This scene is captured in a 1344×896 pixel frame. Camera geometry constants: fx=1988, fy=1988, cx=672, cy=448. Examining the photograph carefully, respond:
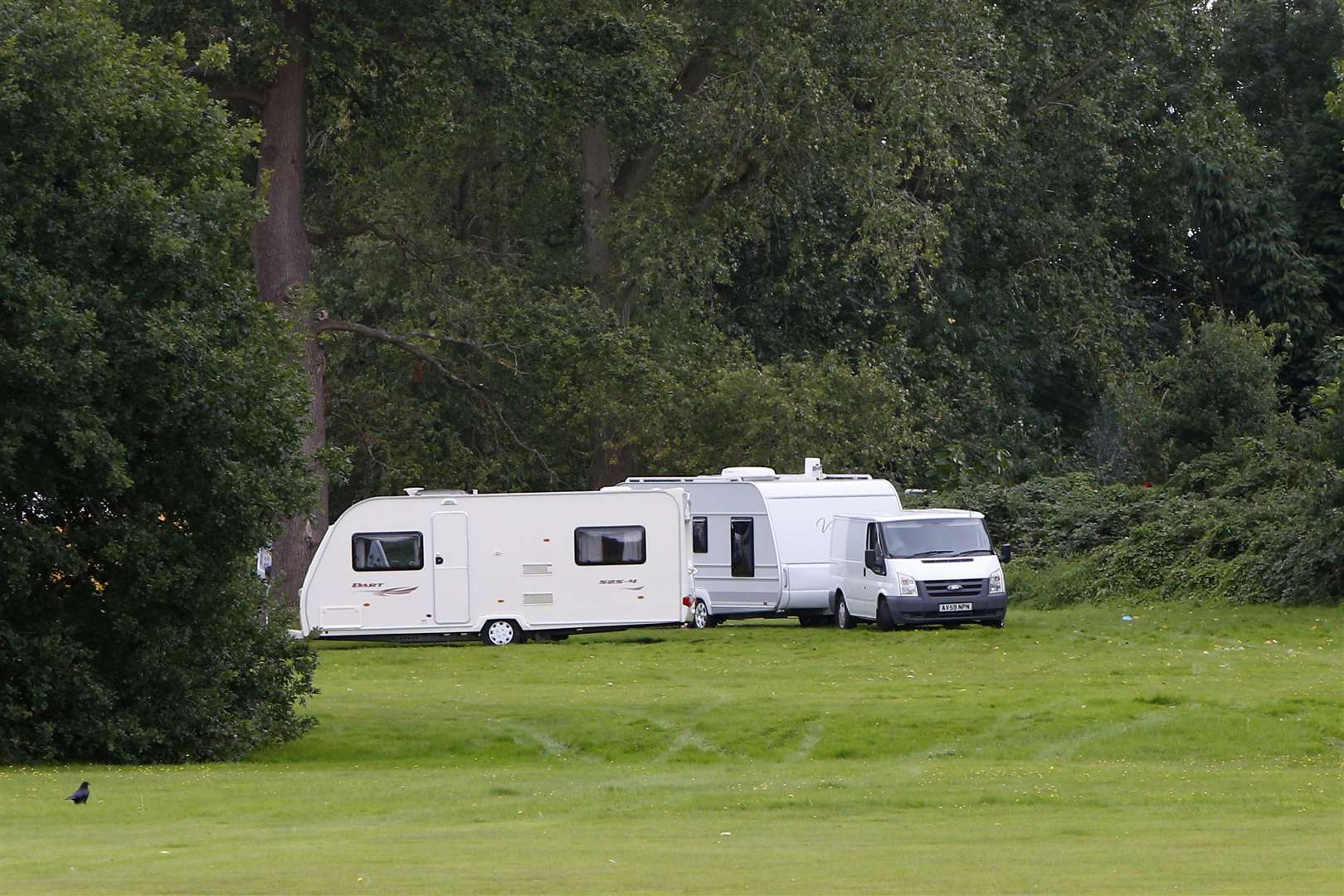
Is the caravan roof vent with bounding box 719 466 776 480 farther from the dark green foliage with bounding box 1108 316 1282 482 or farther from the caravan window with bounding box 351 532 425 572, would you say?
the dark green foliage with bounding box 1108 316 1282 482

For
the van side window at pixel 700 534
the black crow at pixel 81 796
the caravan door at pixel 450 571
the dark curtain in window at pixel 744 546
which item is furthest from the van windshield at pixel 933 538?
the black crow at pixel 81 796

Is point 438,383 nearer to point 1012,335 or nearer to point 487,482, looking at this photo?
point 487,482

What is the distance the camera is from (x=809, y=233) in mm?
39938

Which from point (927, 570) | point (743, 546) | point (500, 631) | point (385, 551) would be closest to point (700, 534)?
point (743, 546)

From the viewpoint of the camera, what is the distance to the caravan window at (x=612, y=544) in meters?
30.5

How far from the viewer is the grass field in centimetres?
1015

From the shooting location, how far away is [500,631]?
30.5 metres

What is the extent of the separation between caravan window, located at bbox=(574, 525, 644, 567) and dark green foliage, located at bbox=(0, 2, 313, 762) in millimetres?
11738

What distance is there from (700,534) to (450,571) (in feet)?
15.4

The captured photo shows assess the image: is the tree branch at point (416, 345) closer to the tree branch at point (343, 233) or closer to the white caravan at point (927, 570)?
the tree branch at point (343, 233)

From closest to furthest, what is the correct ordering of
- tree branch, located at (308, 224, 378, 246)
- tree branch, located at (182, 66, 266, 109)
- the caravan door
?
the caravan door, tree branch, located at (182, 66, 266, 109), tree branch, located at (308, 224, 378, 246)

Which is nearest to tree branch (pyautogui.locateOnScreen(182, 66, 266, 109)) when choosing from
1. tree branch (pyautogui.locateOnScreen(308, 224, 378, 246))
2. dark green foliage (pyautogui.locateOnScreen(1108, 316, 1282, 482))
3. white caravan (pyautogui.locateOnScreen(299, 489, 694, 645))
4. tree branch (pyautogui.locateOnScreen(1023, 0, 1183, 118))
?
tree branch (pyautogui.locateOnScreen(308, 224, 378, 246))

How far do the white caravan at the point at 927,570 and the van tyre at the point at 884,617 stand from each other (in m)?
0.01

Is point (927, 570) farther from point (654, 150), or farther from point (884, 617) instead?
point (654, 150)
